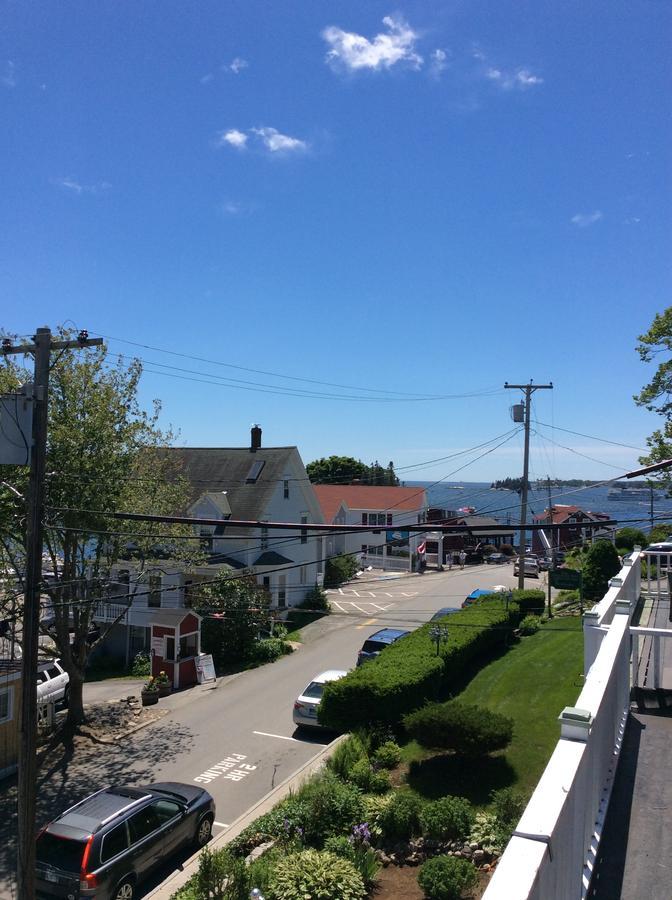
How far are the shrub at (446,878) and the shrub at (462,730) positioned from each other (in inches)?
118

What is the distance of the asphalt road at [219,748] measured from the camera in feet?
52.4

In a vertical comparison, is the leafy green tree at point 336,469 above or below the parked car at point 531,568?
above

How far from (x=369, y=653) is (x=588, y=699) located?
62.9ft

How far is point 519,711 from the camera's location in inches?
589

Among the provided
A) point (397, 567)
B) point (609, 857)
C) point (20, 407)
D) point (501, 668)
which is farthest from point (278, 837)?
point (397, 567)

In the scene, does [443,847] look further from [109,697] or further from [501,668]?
[109,697]

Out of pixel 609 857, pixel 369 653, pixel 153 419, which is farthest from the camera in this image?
pixel 369 653

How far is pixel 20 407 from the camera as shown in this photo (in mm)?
10898

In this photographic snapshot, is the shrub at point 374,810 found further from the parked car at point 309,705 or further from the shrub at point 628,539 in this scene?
the shrub at point 628,539

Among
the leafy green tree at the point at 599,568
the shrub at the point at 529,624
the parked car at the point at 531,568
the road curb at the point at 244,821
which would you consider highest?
the leafy green tree at the point at 599,568

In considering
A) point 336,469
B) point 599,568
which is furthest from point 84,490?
point 336,469

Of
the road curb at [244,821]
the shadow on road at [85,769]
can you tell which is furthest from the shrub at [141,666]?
the road curb at [244,821]

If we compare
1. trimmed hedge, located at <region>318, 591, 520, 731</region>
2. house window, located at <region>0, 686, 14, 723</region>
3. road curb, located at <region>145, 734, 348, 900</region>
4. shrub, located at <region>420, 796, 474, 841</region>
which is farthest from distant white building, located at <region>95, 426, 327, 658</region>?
shrub, located at <region>420, 796, 474, 841</region>

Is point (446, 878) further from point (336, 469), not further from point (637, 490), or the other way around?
point (336, 469)
